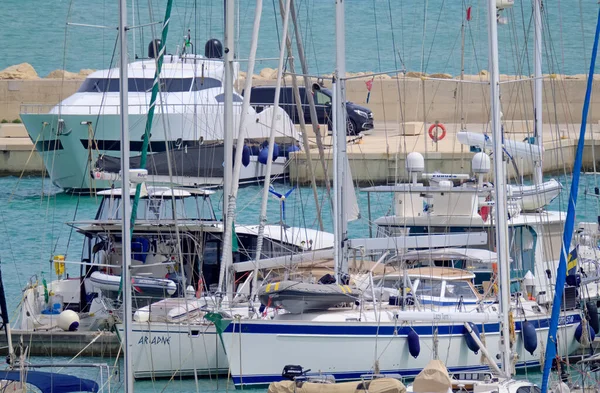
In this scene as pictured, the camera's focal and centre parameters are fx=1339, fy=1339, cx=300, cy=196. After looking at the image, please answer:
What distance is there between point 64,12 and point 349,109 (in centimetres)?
6714

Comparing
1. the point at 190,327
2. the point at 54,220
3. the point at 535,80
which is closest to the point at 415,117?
the point at 54,220

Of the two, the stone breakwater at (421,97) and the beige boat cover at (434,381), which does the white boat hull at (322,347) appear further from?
the stone breakwater at (421,97)

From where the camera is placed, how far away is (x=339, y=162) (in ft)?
58.9

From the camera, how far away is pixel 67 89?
50375mm

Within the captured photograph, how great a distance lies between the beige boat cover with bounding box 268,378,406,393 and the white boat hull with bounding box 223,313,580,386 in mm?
2381

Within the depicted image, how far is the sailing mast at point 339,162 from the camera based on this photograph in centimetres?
1783

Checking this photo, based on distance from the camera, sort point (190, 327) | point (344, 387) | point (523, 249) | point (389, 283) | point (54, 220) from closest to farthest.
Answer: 1. point (344, 387)
2. point (190, 327)
3. point (389, 283)
4. point (523, 249)
5. point (54, 220)

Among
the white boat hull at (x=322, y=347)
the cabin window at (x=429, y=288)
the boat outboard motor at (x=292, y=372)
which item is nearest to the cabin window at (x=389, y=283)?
the cabin window at (x=429, y=288)

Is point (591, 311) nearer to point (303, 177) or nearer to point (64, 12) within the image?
point (303, 177)

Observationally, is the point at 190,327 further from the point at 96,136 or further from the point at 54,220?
the point at 96,136

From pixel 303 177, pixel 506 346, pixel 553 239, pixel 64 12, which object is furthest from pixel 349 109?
pixel 64 12

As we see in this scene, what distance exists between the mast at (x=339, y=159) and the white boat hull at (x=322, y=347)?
1.16 m

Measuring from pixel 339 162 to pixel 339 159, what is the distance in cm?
5

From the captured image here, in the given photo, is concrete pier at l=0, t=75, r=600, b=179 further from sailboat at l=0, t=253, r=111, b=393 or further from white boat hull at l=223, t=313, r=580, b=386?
sailboat at l=0, t=253, r=111, b=393
